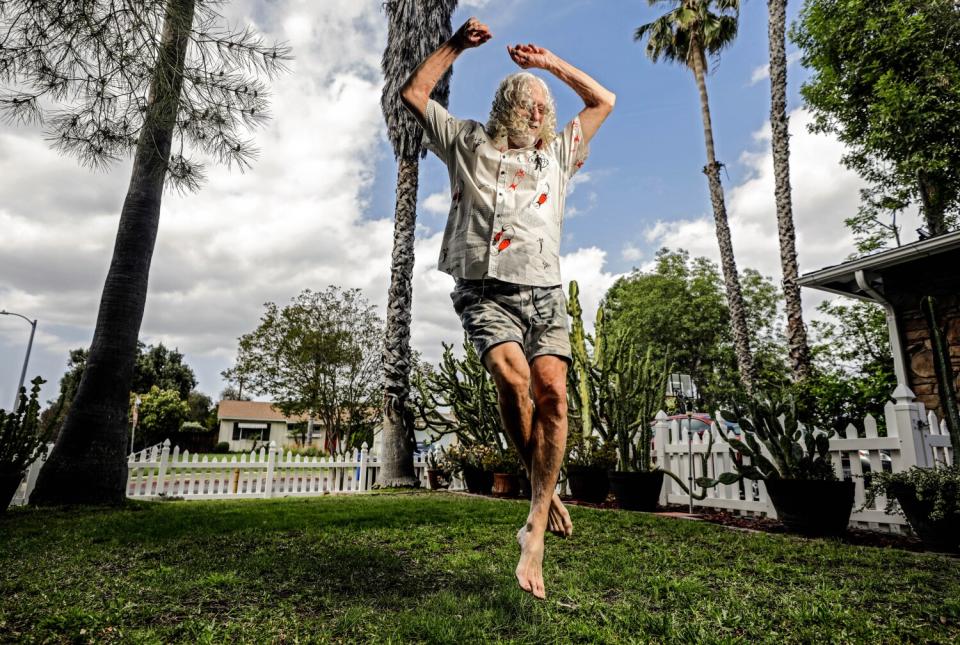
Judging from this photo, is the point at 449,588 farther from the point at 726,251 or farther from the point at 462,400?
the point at 726,251

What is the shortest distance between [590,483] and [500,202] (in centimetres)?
549

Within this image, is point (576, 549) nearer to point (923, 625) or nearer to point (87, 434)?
point (923, 625)

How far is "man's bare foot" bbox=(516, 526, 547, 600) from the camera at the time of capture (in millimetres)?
1842

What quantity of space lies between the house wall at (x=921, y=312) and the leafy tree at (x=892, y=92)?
5.18m

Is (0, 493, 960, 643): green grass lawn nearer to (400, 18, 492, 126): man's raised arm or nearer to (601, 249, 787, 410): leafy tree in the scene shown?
(400, 18, 492, 126): man's raised arm

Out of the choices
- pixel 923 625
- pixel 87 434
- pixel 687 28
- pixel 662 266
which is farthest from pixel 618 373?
pixel 662 266

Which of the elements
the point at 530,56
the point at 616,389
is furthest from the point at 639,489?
the point at 530,56

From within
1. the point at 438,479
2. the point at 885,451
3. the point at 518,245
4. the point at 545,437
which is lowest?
the point at 438,479

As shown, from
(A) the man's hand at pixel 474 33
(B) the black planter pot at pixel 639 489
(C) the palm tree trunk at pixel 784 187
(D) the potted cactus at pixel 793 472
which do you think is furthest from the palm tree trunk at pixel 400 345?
(A) the man's hand at pixel 474 33

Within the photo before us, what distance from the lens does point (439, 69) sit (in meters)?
2.35

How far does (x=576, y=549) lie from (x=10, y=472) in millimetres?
5695

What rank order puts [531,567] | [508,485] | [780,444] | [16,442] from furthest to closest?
[508,485] → [16,442] → [780,444] → [531,567]

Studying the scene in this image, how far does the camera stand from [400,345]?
10586mm

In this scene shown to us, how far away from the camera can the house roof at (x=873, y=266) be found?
6.02 m
